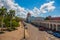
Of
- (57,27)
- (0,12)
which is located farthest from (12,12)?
(57,27)

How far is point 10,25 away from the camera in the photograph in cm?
4825

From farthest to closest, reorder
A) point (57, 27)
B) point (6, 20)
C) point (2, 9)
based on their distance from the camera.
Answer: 1. point (6, 20)
2. point (57, 27)
3. point (2, 9)

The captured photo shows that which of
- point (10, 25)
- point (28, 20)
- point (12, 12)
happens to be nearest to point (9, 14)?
point (12, 12)

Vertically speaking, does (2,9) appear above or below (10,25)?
Answer: above

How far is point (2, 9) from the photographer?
36.7 m

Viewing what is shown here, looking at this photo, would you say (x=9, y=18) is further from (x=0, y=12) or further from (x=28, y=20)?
(x=28, y=20)

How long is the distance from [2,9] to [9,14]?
31.4ft

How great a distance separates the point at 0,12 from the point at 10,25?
465 inches

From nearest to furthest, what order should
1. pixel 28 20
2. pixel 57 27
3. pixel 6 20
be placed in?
pixel 57 27 < pixel 6 20 < pixel 28 20

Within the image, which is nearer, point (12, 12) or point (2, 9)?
point (2, 9)

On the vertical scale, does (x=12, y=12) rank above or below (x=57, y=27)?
above

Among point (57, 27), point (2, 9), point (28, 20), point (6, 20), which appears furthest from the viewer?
point (28, 20)

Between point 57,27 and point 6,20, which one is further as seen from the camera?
point 6,20

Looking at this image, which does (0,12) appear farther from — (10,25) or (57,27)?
(57,27)
